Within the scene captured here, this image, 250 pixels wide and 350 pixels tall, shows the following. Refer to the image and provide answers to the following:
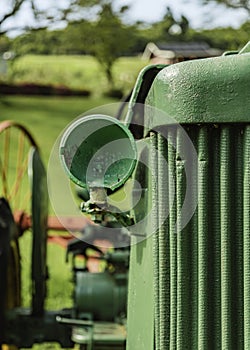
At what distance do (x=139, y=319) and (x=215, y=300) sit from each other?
17.0 inches

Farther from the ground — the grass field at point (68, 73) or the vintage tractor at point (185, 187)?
the grass field at point (68, 73)

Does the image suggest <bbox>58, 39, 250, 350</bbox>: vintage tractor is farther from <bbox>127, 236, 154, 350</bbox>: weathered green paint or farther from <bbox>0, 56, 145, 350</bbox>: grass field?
<bbox>0, 56, 145, 350</bbox>: grass field

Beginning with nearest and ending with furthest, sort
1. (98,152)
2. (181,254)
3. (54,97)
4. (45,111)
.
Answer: (181,254) → (98,152) → (45,111) → (54,97)

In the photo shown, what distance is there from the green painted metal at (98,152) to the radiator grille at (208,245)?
11 centimetres

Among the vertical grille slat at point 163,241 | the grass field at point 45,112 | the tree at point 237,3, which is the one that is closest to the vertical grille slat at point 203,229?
the vertical grille slat at point 163,241

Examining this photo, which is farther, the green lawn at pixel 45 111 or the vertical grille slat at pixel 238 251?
the green lawn at pixel 45 111

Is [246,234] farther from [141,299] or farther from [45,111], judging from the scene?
[45,111]

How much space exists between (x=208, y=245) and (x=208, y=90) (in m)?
0.35

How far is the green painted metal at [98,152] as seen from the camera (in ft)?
6.81

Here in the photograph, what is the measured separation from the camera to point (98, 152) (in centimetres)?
215

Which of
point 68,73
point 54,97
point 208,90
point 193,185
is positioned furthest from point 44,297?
point 68,73

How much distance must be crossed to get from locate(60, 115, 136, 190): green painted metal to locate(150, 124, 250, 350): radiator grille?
0.11 meters

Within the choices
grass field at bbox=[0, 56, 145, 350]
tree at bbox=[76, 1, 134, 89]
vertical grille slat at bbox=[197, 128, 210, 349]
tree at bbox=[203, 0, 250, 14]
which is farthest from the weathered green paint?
grass field at bbox=[0, 56, 145, 350]

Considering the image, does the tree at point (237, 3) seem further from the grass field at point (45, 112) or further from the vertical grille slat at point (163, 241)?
the vertical grille slat at point (163, 241)
